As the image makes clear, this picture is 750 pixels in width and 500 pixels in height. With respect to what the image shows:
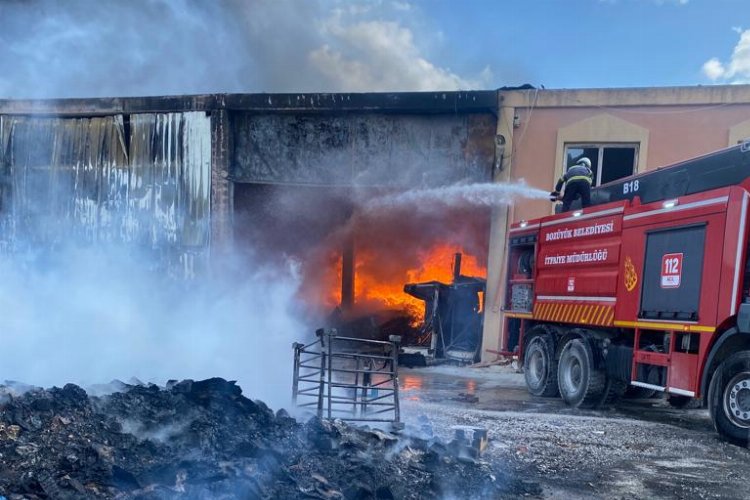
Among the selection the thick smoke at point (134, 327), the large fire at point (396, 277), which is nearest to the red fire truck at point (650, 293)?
the thick smoke at point (134, 327)

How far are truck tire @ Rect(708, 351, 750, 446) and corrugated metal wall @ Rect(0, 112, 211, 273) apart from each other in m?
10.8

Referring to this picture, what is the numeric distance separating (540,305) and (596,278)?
5.18ft

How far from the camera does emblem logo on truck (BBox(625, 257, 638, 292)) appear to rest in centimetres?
787

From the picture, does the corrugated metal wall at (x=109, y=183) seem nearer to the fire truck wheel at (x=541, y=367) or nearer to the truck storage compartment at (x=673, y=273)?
the fire truck wheel at (x=541, y=367)

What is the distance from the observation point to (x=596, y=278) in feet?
28.5

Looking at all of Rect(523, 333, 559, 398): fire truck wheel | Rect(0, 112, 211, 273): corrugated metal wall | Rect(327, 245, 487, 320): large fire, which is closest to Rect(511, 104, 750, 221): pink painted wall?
Rect(523, 333, 559, 398): fire truck wheel

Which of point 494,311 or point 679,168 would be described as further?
point 494,311

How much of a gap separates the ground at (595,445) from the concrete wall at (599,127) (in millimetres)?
4032

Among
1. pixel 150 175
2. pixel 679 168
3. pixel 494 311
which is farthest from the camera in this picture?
pixel 150 175

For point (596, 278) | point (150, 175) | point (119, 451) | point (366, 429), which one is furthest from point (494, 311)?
point (119, 451)

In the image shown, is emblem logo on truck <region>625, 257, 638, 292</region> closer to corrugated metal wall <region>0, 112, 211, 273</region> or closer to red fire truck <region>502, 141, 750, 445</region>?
red fire truck <region>502, 141, 750, 445</region>

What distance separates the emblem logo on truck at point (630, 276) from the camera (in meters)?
7.87

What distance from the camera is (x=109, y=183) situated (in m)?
14.1

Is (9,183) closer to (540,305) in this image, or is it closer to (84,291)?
(84,291)
